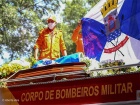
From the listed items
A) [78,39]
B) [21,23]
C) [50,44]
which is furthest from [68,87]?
[21,23]

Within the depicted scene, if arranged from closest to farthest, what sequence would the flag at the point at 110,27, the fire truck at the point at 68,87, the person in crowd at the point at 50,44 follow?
the fire truck at the point at 68,87 → the flag at the point at 110,27 → the person in crowd at the point at 50,44

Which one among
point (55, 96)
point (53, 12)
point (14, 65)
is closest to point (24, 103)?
point (55, 96)

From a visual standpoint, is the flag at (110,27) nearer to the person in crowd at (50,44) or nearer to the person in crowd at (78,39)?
the person in crowd at (78,39)

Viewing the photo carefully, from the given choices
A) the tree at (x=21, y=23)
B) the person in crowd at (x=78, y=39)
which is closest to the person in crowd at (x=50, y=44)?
the person in crowd at (x=78, y=39)

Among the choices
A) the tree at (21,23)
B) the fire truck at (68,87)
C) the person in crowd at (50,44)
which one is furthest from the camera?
the tree at (21,23)

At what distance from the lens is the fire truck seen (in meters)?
4.32

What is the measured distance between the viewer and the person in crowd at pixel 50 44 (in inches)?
238

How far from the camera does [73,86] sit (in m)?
4.78

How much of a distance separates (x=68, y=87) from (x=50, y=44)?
1406 millimetres

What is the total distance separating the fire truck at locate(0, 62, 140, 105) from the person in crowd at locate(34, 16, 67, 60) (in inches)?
24.7

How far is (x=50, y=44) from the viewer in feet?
20.0

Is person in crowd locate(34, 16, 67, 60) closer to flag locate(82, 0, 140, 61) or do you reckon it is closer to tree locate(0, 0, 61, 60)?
flag locate(82, 0, 140, 61)

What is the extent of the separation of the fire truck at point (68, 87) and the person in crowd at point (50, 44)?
0.63 meters

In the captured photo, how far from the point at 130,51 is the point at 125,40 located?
6.3 inches
